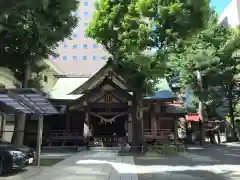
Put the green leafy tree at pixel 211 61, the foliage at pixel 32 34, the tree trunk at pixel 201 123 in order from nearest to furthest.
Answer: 1. the foliage at pixel 32 34
2. the tree trunk at pixel 201 123
3. the green leafy tree at pixel 211 61

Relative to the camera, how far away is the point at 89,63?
7469 cm

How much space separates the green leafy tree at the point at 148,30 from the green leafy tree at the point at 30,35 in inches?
131

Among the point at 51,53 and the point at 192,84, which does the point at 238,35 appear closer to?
the point at 192,84

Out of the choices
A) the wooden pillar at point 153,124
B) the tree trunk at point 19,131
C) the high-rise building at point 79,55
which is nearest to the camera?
the tree trunk at point 19,131

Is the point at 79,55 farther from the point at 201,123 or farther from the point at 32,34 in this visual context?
the point at 32,34

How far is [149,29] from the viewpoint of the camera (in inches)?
632

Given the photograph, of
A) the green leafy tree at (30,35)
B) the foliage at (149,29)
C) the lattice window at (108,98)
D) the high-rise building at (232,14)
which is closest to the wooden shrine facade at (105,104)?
the lattice window at (108,98)

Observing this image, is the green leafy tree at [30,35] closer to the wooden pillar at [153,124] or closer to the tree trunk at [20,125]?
the tree trunk at [20,125]

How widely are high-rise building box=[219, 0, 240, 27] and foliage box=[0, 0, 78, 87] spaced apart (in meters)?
32.9

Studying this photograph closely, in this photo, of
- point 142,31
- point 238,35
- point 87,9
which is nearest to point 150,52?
point 142,31

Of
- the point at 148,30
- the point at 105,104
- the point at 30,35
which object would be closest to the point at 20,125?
the point at 30,35

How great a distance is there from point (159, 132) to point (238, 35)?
41.8 feet

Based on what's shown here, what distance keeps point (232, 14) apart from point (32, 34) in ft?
132

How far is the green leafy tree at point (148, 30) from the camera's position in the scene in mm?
15508
